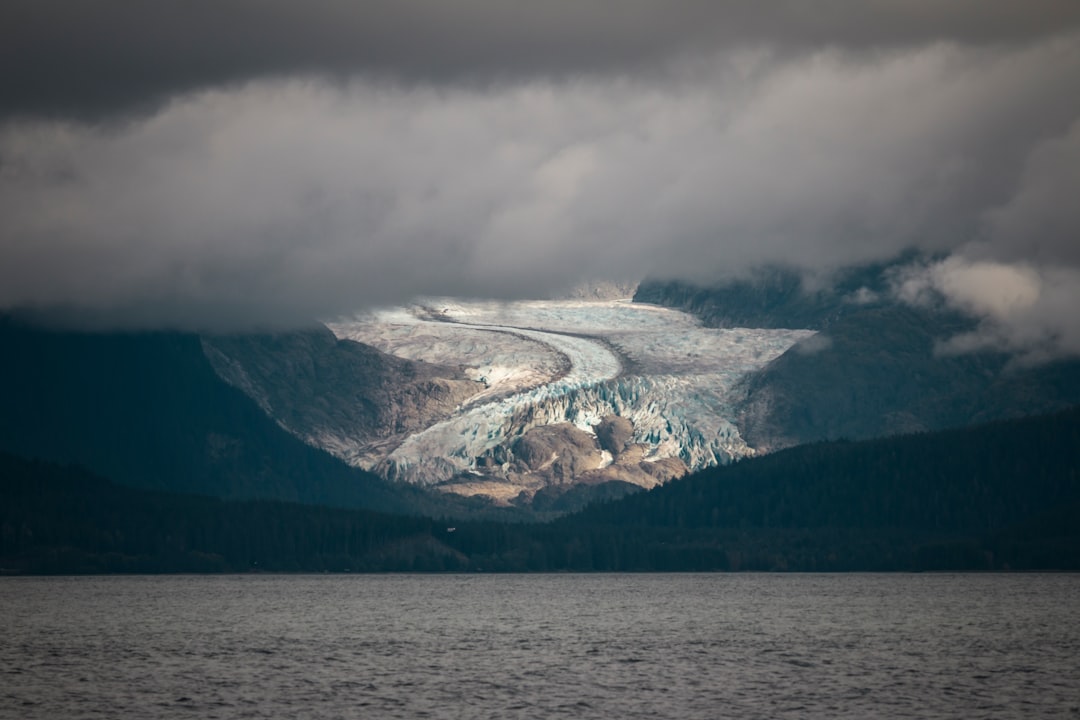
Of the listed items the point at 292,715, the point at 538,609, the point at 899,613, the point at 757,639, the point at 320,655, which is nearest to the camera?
the point at 292,715

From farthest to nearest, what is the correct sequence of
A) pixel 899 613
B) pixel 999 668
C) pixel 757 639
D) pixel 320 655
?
pixel 899 613 < pixel 757 639 < pixel 320 655 < pixel 999 668

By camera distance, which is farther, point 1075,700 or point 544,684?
point 544,684

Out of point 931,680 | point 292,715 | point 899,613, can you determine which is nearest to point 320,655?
point 292,715

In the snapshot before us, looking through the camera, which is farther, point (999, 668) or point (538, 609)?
point (538, 609)

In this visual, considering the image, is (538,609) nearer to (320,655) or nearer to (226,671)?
(320,655)

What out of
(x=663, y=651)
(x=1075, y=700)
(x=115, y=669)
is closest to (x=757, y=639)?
(x=663, y=651)

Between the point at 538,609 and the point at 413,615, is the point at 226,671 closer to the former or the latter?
A: the point at 413,615
